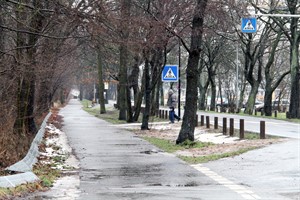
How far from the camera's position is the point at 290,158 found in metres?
14.6

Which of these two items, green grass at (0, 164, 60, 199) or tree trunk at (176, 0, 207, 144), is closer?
green grass at (0, 164, 60, 199)

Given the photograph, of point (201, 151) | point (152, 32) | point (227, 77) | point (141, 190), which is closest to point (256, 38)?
point (227, 77)

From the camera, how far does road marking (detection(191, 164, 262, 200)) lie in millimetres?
9898

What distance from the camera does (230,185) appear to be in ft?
36.6

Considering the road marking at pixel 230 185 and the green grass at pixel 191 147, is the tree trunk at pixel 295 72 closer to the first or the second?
the green grass at pixel 191 147

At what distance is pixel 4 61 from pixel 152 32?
924 centimetres

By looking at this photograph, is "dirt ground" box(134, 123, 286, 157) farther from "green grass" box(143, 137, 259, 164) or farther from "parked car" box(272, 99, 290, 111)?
"parked car" box(272, 99, 290, 111)

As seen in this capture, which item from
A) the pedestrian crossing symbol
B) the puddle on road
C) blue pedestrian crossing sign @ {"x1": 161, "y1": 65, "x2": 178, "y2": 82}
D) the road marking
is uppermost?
the pedestrian crossing symbol

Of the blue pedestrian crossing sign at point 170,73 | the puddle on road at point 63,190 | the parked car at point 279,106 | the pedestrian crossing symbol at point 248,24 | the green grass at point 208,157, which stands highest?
the pedestrian crossing symbol at point 248,24

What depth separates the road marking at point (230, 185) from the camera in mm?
9898

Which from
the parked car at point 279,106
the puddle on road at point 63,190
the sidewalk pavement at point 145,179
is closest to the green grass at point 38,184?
the puddle on road at point 63,190

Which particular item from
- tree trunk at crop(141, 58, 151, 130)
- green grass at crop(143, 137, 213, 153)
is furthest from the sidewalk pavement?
tree trunk at crop(141, 58, 151, 130)

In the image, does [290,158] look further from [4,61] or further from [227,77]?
[227,77]

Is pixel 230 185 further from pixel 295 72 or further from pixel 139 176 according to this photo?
pixel 295 72
